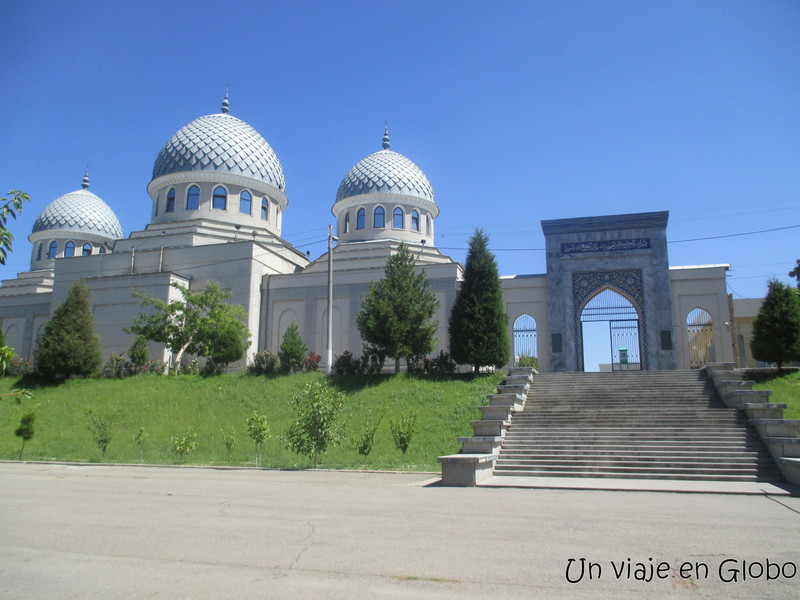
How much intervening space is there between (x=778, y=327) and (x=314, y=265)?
64.3ft

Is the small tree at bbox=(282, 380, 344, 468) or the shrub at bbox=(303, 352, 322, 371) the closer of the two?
the small tree at bbox=(282, 380, 344, 468)

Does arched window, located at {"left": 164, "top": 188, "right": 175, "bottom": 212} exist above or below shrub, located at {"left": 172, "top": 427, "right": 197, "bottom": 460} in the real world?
above

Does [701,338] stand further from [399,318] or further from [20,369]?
[20,369]

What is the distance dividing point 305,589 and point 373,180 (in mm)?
28258

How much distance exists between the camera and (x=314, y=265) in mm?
30344

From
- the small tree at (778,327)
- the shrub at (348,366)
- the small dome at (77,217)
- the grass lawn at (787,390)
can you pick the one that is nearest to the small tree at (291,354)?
the shrub at (348,366)

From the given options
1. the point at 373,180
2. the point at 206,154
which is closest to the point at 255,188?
the point at 206,154

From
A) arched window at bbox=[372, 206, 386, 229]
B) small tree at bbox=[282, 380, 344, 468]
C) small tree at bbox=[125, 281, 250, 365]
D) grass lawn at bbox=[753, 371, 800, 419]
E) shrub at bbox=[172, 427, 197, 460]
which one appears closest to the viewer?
small tree at bbox=[282, 380, 344, 468]

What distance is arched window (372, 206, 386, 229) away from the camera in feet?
101

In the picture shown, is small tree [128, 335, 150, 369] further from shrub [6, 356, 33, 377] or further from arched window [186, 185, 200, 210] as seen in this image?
arched window [186, 185, 200, 210]

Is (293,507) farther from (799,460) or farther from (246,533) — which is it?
(799,460)

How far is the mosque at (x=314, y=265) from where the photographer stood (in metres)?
22.7

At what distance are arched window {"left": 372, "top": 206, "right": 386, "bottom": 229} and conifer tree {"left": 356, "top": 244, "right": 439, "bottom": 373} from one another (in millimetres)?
9399

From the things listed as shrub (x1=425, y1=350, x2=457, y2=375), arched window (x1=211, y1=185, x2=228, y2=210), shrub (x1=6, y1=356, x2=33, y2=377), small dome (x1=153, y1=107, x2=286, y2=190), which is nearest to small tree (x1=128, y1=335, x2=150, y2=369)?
shrub (x1=6, y1=356, x2=33, y2=377)
